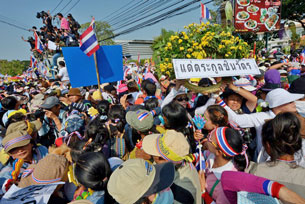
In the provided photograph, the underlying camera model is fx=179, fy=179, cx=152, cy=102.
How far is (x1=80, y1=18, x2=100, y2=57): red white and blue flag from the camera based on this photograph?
400cm

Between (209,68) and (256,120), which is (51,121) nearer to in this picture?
(209,68)

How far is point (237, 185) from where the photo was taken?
1141 mm

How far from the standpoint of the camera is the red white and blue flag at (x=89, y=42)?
4.00 m

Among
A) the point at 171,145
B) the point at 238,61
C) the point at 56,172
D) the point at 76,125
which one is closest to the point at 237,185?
the point at 171,145

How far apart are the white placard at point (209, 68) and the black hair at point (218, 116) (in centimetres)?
45

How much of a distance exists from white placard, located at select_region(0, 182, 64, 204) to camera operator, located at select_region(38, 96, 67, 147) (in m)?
2.10

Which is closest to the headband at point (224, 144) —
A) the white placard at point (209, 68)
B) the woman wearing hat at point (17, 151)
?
the white placard at point (209, 68)

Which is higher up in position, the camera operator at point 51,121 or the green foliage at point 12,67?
the green foliage at point 12,67

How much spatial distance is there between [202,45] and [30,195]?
8.23 ft

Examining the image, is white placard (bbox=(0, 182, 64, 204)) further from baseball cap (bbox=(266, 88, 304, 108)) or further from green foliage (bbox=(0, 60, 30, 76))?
green foliage (bbox=(0, 60, 30, 76))

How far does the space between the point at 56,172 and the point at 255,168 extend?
1805mm

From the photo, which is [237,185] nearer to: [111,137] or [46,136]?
[111,137]

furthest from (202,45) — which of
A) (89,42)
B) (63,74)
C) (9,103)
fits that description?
(63,74)

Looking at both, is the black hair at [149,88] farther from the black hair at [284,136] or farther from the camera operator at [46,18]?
the camera operator at [46,18]
